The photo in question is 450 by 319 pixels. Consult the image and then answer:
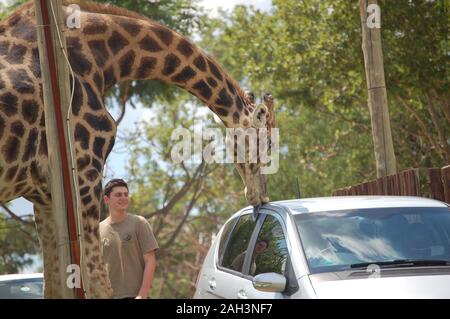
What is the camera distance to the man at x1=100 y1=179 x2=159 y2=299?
865cm

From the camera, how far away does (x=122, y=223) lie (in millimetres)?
8820

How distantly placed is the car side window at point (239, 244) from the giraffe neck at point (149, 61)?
2.10 m

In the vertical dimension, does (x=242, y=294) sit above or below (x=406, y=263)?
below

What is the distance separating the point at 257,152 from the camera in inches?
437

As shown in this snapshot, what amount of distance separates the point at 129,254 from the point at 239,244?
4.15 feet

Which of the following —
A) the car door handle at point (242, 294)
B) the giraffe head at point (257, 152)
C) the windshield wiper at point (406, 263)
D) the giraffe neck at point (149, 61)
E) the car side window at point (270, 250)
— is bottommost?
the car door handle at point (242, 294)

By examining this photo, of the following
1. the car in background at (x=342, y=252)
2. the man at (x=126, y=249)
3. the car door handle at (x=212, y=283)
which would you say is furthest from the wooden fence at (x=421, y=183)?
the car door handle at (x=212, y=283)

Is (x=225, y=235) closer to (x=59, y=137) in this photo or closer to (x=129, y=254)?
(x=129, y=254)

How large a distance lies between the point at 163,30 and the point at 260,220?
10.8ft

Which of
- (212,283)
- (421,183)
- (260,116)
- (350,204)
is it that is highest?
(260,116)

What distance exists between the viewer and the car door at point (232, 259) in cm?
735

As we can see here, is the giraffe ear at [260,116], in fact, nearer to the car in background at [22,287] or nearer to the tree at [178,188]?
the car in background at [22,287]

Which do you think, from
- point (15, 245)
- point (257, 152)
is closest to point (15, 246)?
point (15, 245)
